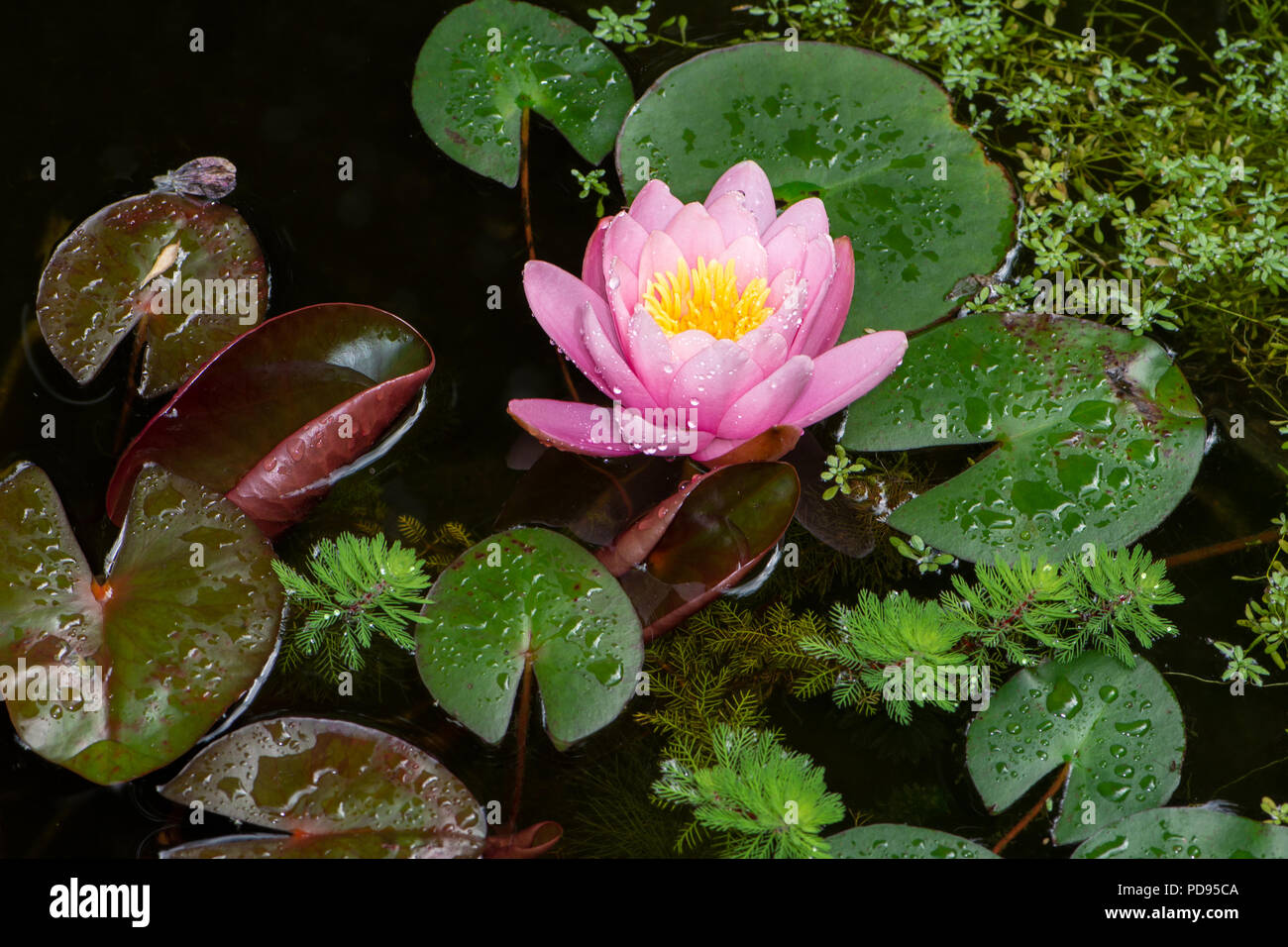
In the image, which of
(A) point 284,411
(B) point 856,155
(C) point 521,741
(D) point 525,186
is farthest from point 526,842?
(B) point 856,155

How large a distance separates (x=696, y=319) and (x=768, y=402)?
0.94ft

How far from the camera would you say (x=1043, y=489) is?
1.97m

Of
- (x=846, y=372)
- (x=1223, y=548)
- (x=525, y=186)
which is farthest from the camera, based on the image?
(x=525, y=186)

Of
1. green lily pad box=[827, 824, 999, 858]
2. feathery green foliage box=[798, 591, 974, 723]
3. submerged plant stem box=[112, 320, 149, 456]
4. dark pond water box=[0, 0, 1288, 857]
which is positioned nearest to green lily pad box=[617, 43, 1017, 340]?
dark pond water box=[0, 0, 1288, 857]

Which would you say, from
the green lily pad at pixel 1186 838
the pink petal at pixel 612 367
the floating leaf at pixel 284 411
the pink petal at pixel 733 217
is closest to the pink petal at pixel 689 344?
the pink petal at pixel 612 367

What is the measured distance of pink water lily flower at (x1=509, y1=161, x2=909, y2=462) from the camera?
1.79 meters

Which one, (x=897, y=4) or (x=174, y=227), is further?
(x=897, y=4)

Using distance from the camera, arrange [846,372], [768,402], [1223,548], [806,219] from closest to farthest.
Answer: [768,402] < [846,372] < [806,219] < [1223,548]

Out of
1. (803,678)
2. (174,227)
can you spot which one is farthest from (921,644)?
(174,227)

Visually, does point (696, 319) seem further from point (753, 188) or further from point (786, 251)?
point (753, 188)

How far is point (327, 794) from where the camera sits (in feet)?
5.48

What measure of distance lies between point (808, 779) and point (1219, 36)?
2639mm
